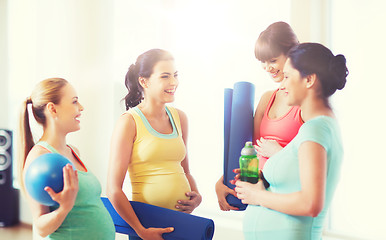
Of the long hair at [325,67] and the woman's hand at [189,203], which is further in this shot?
the woman's hand at [189,203]

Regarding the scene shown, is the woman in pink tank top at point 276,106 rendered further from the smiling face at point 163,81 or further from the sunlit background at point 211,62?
the smiling face at point 163,81

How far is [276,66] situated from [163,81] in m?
0.47

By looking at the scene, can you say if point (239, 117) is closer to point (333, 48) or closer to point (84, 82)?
point (333, 48)

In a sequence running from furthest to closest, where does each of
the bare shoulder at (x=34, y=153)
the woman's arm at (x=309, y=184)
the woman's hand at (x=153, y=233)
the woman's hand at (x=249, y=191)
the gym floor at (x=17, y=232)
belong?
the gym floor at (x=17, y=232) < the woman's hand at (x=153, y=233) < the bare shoulder at (x=34, y=153) < the woman's hand at (x=249, y=191) < the woman's arm at (x=309, y=184)

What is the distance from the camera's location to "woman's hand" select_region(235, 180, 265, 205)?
1.39 metres

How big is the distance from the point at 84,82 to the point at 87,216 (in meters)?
1.27

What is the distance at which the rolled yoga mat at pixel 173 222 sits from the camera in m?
1.61

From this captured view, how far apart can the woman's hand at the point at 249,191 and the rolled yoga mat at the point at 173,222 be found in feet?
0.82

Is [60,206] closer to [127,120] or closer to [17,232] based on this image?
[127,120]

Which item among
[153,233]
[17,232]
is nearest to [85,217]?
[153,233]

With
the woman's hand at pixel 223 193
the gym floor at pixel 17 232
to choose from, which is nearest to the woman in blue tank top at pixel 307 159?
the woman's hand at pixel 223 193

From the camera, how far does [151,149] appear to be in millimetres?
1683

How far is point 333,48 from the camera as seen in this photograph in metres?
1.64

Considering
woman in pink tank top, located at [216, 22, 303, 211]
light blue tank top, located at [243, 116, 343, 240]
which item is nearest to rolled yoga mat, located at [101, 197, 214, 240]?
light blue tank top, located at [243, 116, 343, 240]
